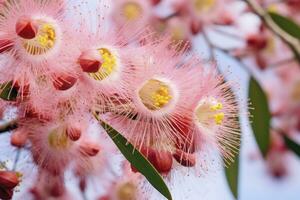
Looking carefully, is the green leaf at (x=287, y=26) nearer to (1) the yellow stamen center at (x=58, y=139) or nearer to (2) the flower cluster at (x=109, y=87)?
(2) the flower cluster at (x=109, y=87)

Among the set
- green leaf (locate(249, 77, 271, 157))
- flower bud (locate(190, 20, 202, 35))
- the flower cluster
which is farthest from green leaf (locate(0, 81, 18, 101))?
flower bud (locate(190, 20, 202, 35))

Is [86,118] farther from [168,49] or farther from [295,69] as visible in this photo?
[295,69]

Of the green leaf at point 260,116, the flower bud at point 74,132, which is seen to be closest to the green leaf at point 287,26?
the green leaf at point 260,116

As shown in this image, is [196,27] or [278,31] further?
[196,27]

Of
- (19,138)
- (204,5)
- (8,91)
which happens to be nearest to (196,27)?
(204,5)

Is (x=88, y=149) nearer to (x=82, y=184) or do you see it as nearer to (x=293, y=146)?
(x=82, y=184)

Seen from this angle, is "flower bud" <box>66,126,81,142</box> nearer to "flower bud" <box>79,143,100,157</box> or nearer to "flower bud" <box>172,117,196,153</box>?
"flower bud" <box>79,143,100,157</box>

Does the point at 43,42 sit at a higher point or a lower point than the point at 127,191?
higher
